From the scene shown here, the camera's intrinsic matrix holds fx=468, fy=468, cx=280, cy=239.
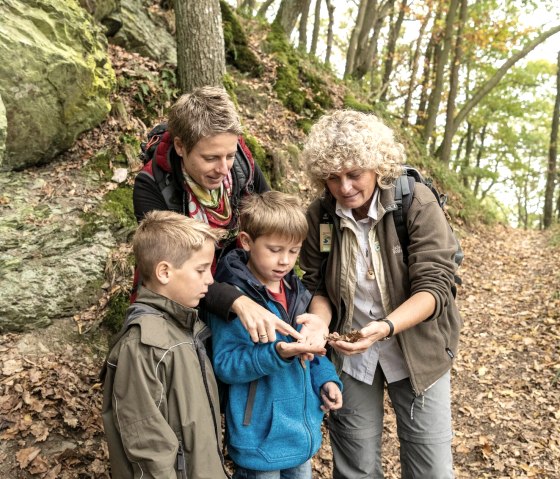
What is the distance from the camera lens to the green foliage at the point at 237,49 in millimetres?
8992

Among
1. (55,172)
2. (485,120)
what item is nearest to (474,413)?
(55,172)

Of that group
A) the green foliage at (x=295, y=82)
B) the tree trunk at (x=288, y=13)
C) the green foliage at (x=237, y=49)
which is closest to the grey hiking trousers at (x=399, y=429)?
the green foliage at (x=295, y=82)

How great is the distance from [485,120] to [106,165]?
72.4 feet

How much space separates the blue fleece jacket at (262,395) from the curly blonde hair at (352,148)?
2.58 ft

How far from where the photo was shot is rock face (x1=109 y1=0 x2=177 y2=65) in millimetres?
7290

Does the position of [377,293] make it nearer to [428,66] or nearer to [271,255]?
[271,255]

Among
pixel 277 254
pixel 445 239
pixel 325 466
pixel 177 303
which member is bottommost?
pixel 325 466

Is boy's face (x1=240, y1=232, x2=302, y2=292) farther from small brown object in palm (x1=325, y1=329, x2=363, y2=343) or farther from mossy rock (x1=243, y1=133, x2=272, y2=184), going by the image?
mossy rock (x1=243, y1=133, x2=272, y2=184)

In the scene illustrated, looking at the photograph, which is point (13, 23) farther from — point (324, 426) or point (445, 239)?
point (324, 426)

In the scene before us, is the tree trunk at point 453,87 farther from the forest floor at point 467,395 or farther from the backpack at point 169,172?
the backpack at point 169,172

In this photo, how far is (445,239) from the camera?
2709 mm

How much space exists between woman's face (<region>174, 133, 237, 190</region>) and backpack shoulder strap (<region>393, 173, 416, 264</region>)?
1.01m

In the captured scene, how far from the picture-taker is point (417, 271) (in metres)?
2.64

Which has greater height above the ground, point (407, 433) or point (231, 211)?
point (231, 211)
